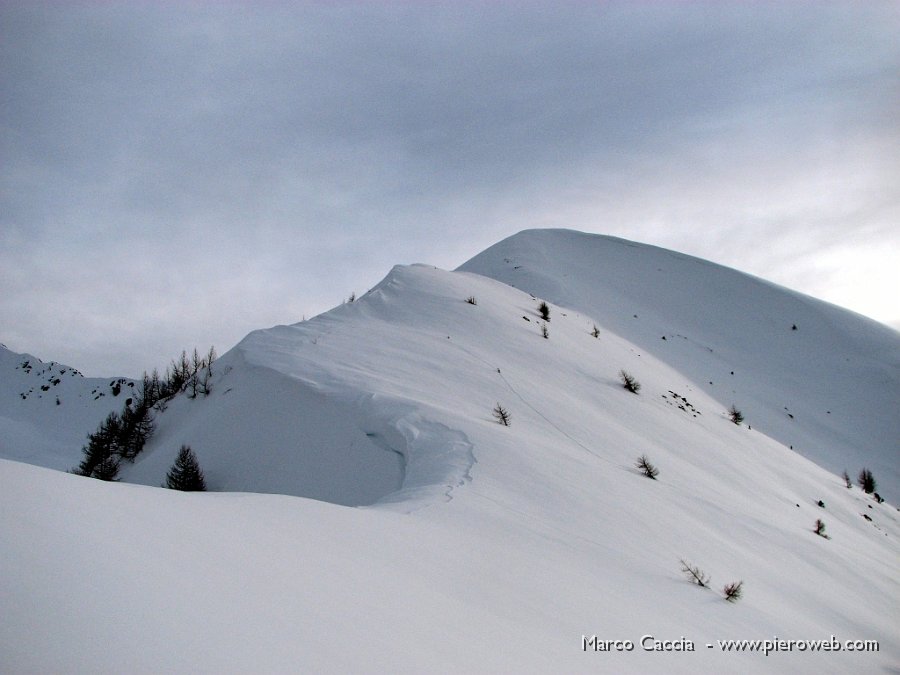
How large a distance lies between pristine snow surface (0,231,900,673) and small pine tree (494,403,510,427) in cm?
16

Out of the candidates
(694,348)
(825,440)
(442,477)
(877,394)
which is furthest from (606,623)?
(877,394)

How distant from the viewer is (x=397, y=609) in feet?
7.18

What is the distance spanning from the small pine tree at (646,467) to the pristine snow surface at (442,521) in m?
0.15

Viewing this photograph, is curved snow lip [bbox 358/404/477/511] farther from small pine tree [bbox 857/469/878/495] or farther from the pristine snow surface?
small pine tree [bbox 857/469/878/495]

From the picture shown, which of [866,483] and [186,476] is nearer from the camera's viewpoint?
[186,476]

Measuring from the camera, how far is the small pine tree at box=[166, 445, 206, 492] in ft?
19.0

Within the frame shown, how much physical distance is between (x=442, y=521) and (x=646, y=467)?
10.8 ft

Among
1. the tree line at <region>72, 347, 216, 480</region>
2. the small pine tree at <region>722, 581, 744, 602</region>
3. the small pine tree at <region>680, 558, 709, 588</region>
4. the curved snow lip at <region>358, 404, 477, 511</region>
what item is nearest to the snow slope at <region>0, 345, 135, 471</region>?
the tree line at <region>72, 347, 216, 480</region>

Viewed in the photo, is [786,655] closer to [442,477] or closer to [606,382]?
[442,477]

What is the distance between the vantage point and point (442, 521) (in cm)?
361

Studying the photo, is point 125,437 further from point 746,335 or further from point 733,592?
point 746,335

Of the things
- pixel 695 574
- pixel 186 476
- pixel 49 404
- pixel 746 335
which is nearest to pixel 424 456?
pixel 695 574

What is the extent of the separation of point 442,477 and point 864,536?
269 inches

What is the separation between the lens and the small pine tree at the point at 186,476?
5777 millimetres
